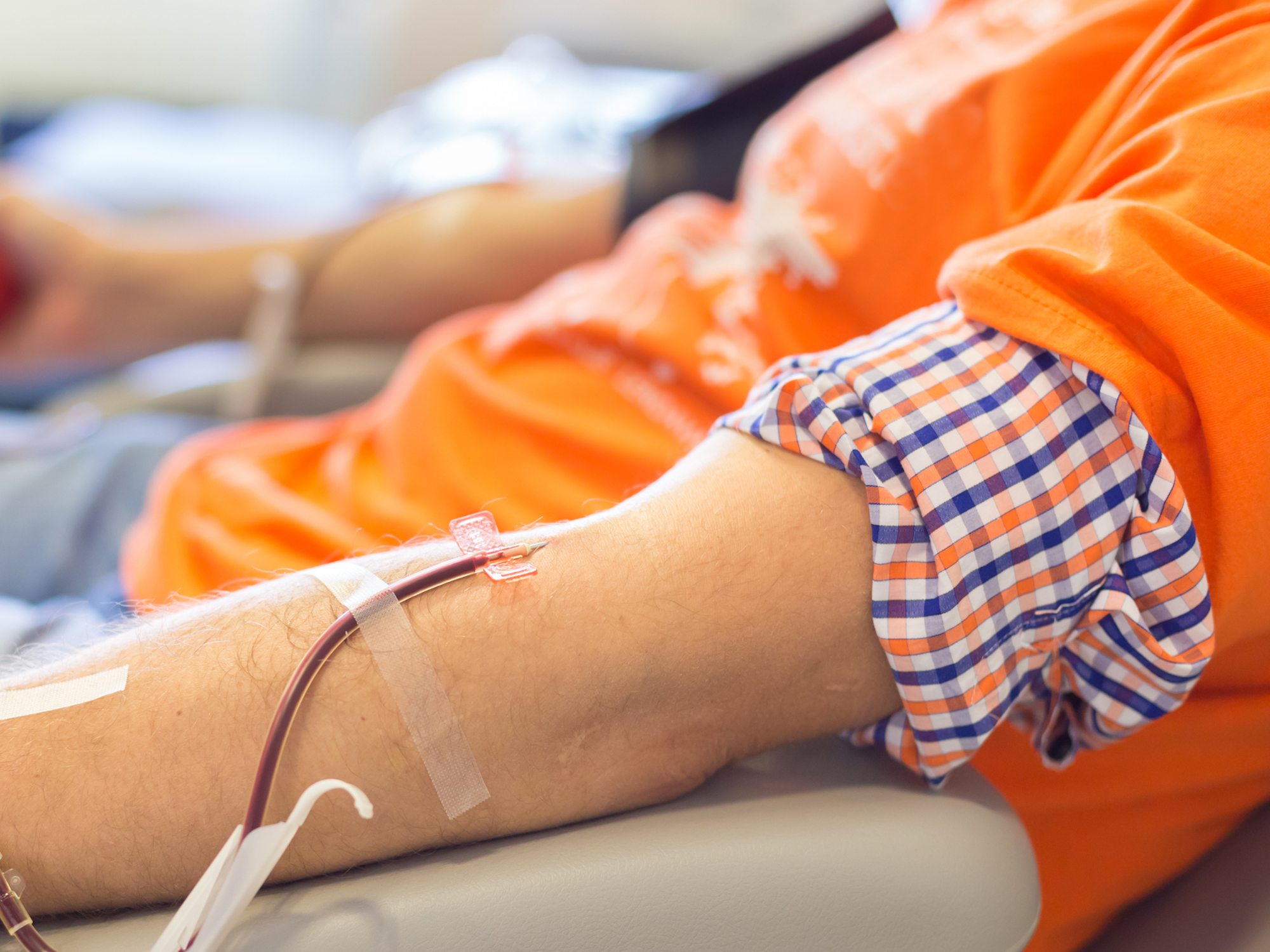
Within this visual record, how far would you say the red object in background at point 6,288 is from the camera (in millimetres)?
1273

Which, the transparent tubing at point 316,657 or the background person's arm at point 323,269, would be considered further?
the background person's arm at point 323,269

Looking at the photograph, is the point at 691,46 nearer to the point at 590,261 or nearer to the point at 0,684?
the point at 590,261

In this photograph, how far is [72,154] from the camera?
1.70 meters

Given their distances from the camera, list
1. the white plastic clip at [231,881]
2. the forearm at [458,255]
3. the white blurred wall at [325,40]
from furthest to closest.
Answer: the white blurred wall at [325,40] < the forearm at [458,255] < the white plastic clip at [231,881]

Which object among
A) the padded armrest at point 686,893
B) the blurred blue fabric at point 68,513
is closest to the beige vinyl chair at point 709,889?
the padded armrest at point 686,893

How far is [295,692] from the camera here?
1.27ft

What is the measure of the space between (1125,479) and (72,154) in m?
1.94

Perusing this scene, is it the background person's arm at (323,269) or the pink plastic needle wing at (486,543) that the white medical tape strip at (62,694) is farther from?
the background person's arm at (323,269)

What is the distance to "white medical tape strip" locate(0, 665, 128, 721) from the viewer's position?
0.41 meters

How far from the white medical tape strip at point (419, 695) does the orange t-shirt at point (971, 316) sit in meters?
0.28

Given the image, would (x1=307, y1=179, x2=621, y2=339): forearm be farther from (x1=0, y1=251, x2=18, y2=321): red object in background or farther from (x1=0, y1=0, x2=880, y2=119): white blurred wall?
(x1=0, y1=0, x2=880, y2=119): white blurred wall

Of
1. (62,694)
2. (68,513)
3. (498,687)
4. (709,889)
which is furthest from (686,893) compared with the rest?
(68,513)

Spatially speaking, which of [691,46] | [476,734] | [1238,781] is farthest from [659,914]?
[691,46]

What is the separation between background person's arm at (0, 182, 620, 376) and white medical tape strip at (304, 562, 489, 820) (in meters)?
0.94
